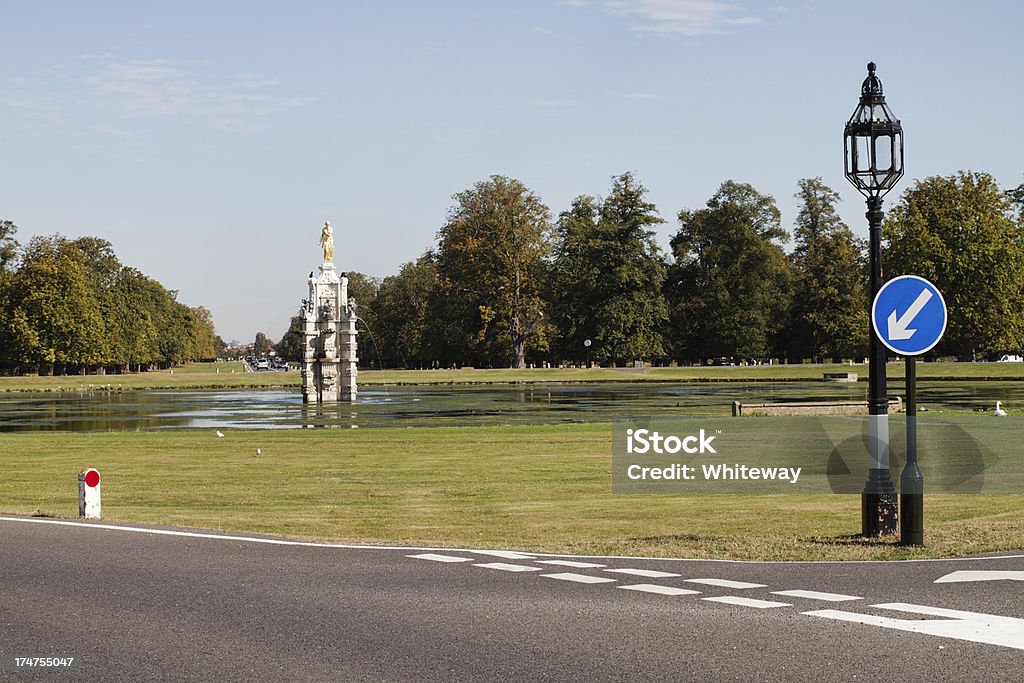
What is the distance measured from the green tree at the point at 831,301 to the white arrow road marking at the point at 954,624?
11021 cm

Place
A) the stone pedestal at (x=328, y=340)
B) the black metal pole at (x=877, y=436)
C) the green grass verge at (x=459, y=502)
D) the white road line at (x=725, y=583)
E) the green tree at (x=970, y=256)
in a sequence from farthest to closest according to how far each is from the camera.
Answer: the green tree at (x=970, y=256) < the stone pedestal at (x=328, y=340) < the green grass verge at (x=459, y=502) < the black metal pole at (x=877, y=436) < the white road line at (x=725, y=583)

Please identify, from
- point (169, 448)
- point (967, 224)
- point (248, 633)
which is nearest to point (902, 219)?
point (967, 224)

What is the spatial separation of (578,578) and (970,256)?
309 ft

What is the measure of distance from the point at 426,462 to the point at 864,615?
799 inches

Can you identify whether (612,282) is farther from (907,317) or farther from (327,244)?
(907,317)

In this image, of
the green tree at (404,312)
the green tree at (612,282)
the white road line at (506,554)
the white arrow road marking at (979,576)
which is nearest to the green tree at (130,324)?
the green tree at (404,312)

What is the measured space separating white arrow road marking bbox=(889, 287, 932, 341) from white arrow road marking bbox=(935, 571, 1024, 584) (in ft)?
10.1

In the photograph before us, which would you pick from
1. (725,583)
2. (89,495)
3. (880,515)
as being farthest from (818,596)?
(89,495)

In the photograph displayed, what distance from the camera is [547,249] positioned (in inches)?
4894

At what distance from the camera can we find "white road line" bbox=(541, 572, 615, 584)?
1104 cm

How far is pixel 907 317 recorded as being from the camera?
13.4 meters

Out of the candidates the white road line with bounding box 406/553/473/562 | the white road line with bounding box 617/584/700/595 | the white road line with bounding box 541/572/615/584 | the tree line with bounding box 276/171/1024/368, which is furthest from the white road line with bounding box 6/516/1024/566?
the tree line with bounding box 276/171/1024/368

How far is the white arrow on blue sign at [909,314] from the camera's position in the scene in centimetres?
1326

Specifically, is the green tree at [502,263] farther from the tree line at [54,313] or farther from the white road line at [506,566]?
the white road line at [506,566]
